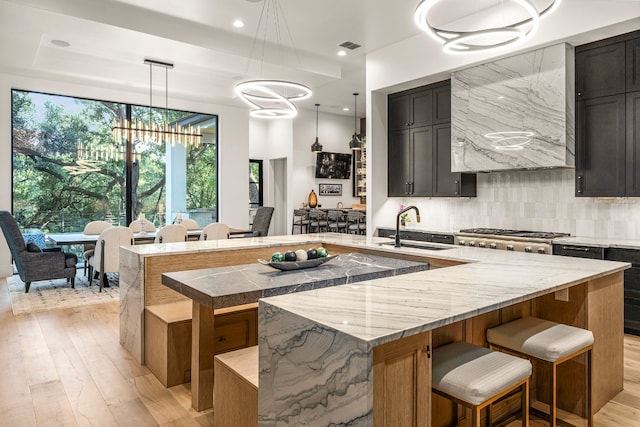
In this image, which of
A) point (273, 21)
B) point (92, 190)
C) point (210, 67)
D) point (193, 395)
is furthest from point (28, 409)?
point (92, 190)

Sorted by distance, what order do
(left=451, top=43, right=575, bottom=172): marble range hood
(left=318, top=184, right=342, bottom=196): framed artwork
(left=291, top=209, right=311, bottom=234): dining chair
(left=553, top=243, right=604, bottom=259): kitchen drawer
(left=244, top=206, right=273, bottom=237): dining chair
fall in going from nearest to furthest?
1. (left=553, top=243, right=604, bottom=259): kitchen drawer
2. (left=451, top=43, right=575, bottom=172): marble range hood
3. (left=244, top=206, right=273, bottom=237): dining chair
4. (left=291, top=209, right=311, bottom=234): dining chair
5. (left=318, top=184, right=342, bottom=196): framed artwork

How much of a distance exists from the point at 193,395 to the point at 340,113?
9271 millimetres

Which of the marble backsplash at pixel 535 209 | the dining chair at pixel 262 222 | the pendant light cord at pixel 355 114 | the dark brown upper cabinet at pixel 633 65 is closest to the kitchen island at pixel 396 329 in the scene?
the marble backsplash at pixel 535 209

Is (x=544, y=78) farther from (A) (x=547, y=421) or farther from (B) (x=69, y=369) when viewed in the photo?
(B) (x=69, y=369)

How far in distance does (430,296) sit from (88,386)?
2568 mm

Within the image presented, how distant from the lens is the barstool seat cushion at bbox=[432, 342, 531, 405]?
1.66 m

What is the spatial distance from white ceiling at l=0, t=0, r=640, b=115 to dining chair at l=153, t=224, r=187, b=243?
2.46m

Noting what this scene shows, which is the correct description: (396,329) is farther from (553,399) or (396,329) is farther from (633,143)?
(633,143)

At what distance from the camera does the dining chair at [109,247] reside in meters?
5.75

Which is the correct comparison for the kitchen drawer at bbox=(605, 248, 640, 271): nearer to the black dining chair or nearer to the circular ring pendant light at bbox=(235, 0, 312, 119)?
the circular ring pendant light at bbox=(235, 0, 312, 119)

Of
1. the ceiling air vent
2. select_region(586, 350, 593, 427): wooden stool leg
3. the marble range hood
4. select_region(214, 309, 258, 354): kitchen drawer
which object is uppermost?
the ceiling air vent

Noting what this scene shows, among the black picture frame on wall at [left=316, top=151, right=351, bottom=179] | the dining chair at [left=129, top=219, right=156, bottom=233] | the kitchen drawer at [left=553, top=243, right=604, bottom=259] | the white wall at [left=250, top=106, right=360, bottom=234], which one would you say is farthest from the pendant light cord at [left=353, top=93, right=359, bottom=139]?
the kitchen drawer at [left=553, top=243, right=604, bottom=259]

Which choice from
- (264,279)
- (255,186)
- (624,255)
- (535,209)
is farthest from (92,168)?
(624,255)

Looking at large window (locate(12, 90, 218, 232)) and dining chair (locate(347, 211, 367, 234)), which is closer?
large window (locate(12, 90, 218, 232))
